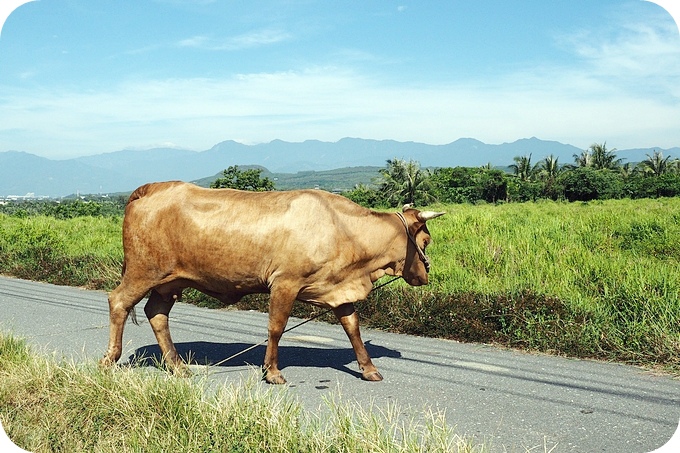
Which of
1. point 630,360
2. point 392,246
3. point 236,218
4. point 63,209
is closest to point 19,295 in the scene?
point 236,218

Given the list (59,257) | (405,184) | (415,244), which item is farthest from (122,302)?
(405,184)

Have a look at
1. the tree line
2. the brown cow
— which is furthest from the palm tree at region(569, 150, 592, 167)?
the brown cow

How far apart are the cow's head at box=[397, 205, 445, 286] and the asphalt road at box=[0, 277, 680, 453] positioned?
0.88m

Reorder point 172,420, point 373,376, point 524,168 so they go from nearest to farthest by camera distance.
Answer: point 172,420 → point 373,376 → point 524,168

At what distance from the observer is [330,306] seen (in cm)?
638

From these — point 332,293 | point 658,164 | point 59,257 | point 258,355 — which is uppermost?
point 658,164

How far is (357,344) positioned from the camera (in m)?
6.34

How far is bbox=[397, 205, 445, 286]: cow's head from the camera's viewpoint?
6.61 metres

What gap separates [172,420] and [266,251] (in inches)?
79.0

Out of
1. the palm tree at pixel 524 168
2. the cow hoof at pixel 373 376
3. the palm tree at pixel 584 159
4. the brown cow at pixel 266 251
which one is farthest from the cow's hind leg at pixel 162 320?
the palm tree at pixel 584 159

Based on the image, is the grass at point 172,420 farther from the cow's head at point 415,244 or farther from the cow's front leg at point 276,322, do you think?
the cow's head at point 415,244

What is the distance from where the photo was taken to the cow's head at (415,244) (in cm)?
661

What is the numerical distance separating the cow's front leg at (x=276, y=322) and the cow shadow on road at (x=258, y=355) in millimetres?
535

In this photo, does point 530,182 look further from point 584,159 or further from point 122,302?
point 122,302
